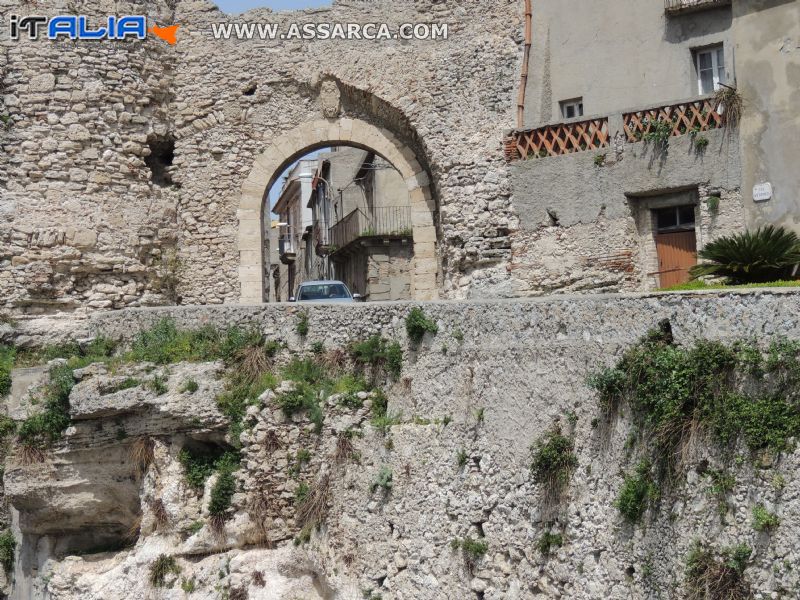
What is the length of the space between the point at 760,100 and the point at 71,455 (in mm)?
9803

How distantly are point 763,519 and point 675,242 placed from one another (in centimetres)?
850

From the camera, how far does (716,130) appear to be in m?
16.5

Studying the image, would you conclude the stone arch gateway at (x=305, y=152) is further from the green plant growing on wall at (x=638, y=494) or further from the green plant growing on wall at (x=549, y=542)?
the green plant growing on wall at (x=638, y=494)

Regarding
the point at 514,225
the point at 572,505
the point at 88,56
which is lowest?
the point at 572,505

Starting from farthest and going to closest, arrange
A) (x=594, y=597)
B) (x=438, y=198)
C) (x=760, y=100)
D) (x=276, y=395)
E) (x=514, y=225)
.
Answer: (x=438, y=198) < (x=514, y=225) < (x=760, y=100) < (x=276, y=395) < (x=594, y=597)

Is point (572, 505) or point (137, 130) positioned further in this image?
point (137, 130)

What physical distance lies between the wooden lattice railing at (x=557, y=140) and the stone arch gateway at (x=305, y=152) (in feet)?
6.64

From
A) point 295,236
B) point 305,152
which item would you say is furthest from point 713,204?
point 295,236

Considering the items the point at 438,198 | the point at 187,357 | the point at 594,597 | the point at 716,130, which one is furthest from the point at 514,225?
the point at 594,597

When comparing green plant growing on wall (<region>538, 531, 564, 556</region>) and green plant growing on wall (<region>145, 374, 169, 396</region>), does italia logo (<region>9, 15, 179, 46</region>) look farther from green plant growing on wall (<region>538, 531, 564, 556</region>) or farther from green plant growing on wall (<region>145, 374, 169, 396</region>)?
green plant growing on wall (<region>538, 531, 564, 556</region>)

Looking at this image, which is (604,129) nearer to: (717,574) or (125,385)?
(125,385)

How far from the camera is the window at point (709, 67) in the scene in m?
18.2

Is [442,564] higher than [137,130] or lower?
lower

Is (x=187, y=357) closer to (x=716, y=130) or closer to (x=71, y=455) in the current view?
(x=71, y=455)
